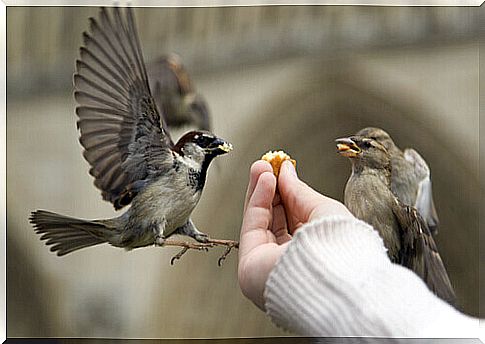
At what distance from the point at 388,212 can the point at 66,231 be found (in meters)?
0.52

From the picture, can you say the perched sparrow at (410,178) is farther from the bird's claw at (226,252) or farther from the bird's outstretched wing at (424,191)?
the bird's claw at (226,252)

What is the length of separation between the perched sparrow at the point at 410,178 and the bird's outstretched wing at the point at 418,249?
13 mm

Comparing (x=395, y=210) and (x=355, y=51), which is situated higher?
(x=355, y=51)

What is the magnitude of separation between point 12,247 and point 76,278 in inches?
4.6

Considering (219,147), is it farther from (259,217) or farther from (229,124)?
(259,217)

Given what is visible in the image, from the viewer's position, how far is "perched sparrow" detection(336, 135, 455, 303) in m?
1.07

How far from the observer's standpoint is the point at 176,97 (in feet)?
3.53

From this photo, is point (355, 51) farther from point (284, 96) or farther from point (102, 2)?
point (102, 2)

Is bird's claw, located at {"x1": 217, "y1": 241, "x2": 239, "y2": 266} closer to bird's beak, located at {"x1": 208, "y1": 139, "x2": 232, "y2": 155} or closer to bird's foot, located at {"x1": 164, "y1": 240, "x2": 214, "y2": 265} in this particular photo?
bird's foot, located at {"x1": 164, "y1": 240, "x2": 214, "y2": 265}

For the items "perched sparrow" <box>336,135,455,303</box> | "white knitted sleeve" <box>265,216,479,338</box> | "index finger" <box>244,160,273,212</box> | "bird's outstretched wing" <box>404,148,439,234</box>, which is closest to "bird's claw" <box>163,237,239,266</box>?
"index finger" <box>244,160,273,212</box>

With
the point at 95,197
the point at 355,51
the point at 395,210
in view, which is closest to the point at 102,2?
the point at 95,197

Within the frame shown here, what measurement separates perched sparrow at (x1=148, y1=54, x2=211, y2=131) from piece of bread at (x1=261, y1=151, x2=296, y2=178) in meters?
0.11

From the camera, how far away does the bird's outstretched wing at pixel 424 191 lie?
3.56 feet

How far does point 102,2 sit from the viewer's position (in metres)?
1.07
